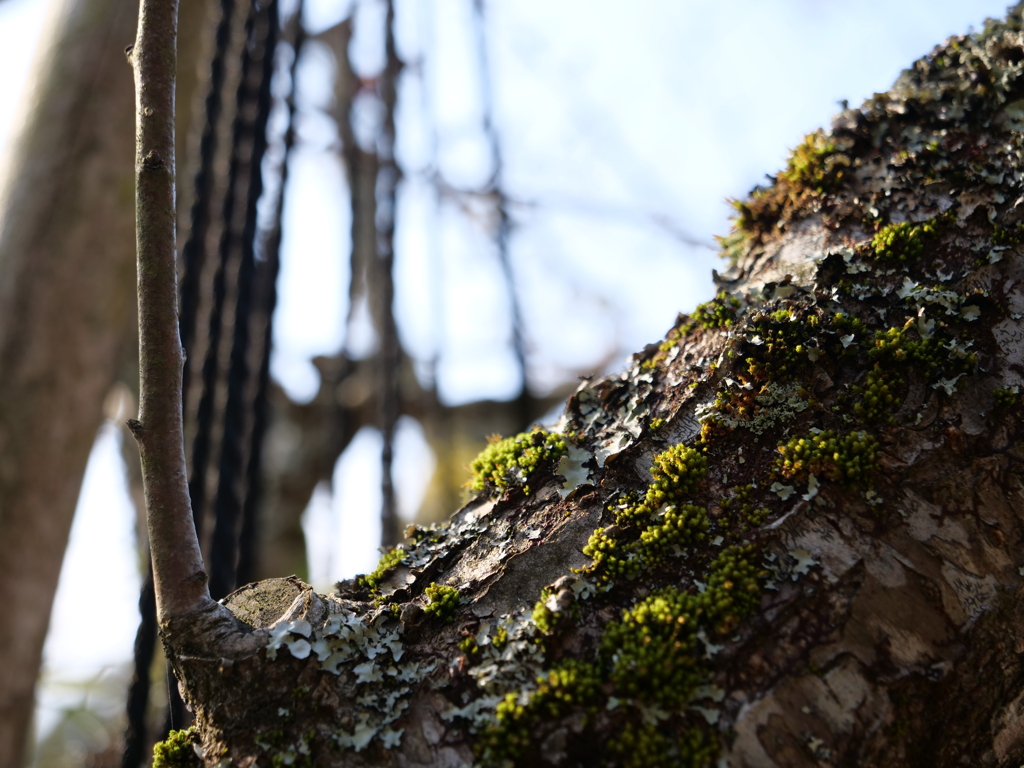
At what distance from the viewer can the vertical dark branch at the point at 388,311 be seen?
1936 mm

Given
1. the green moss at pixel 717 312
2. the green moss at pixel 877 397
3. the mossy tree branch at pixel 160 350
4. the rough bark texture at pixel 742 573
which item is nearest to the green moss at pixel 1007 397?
the rough bark texture at pixel 742 573

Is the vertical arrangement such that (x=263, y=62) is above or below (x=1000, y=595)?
above

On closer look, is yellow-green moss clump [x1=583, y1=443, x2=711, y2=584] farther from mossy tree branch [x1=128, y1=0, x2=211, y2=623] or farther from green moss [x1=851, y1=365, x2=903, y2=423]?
mossy tree branch [x1=128, y1=0, x2=211, y2=623]

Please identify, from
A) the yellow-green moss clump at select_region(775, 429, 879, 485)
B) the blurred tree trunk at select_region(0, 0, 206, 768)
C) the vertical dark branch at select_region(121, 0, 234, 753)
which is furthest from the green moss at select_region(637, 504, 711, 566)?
the blurred tree trunk at select_region(0, 0, 206, 768)

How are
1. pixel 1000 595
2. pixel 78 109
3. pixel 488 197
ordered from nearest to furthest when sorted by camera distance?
pixel 1000 595 < pixel 78 109 < pixel 488 197

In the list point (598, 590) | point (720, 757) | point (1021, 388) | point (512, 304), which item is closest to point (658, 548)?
point (598, 590)

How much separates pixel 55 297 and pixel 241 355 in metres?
0.77

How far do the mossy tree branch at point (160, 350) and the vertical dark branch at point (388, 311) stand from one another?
914mm

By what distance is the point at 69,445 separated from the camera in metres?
1.84

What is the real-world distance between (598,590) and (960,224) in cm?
81

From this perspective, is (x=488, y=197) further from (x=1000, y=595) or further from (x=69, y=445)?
(x=1000, y=595)

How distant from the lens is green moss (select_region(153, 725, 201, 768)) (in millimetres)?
757

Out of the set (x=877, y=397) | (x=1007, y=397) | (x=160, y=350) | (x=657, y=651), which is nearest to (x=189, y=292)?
(x=160, y=350)

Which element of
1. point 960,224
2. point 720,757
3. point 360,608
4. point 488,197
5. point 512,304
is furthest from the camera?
point 488,197
